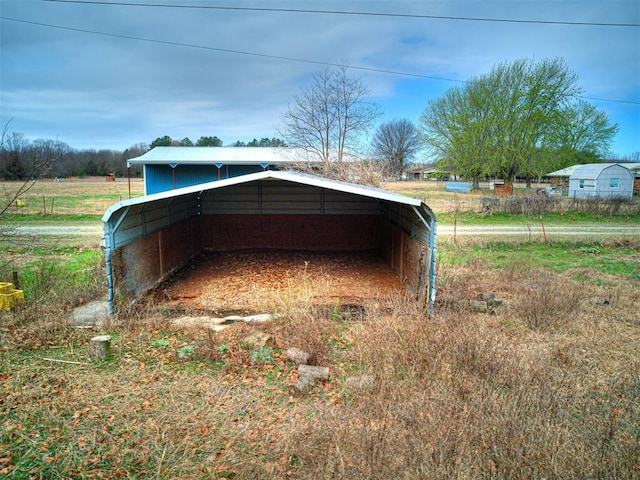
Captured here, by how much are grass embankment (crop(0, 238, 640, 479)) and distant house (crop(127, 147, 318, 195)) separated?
21588 millimetres

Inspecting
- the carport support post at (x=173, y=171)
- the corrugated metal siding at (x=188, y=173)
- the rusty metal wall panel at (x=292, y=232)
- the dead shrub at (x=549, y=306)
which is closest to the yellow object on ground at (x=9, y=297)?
the rusty metal wall panel at (x=292, y=232)

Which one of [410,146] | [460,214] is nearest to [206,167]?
[460,214]

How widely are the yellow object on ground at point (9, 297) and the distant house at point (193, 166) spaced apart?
21.3 meters

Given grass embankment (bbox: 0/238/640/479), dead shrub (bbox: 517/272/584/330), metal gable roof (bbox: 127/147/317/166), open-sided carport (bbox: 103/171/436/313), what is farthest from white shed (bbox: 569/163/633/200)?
grass embankment (bbox: 0/238/640/479)

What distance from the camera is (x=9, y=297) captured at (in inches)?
321

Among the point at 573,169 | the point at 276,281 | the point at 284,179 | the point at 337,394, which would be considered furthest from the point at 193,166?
the point at 573,169

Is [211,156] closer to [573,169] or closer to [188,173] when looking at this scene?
[188,173]

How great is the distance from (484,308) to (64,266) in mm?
10515

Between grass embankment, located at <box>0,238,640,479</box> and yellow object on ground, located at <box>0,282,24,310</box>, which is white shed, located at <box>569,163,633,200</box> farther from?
yellow object on ground, located at <box>0,282,24,310</box>

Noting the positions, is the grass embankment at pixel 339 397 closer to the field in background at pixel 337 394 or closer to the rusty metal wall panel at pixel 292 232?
the field in background at pixel 337 394

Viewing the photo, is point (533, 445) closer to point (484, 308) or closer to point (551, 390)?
point (551, 390)

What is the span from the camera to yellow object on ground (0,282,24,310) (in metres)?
8.10

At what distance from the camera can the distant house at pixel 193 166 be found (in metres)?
29.3

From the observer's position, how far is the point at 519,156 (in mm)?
38969
